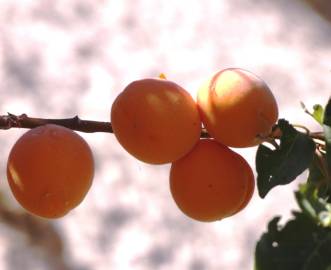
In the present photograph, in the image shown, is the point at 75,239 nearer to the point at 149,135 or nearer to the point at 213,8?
the point at 213,8

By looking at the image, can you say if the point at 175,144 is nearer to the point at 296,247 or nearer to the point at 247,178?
the point at 247,178

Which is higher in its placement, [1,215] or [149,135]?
[149,135]


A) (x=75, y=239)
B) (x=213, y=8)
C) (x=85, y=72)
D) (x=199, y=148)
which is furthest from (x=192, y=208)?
(x=213, y=8)

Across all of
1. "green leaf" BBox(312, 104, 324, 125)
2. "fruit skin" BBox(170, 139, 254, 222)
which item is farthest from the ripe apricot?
"green leaf" BBox(312, 104, 324, 125)

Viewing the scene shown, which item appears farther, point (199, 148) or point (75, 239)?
point (75, 239)

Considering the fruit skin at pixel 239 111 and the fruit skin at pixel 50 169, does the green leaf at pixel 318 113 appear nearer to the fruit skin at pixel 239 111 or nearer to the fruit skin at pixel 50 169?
the fruit skin at pixel 239 111

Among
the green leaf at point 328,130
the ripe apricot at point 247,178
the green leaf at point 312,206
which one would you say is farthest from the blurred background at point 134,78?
the green leaf at point 312,206

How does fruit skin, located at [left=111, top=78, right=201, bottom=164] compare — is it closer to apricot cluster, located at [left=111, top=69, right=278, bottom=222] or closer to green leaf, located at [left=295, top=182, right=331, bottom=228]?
apricot cluster, located at [left=111, top=69, right=278, bottom=222]

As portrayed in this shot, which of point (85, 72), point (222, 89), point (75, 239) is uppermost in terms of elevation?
point (222, 89)
